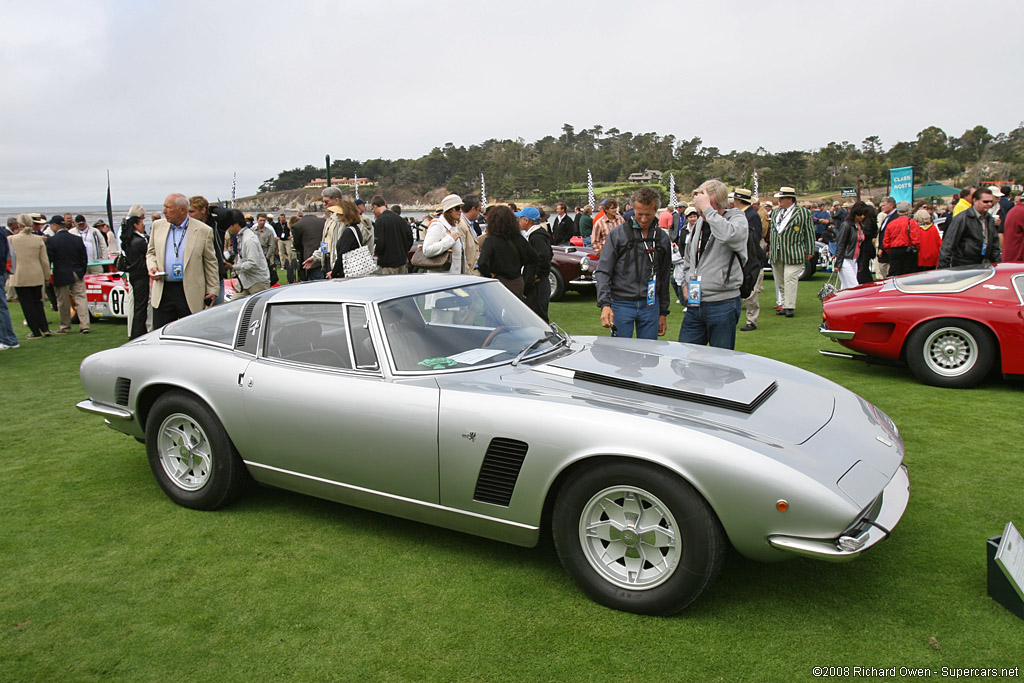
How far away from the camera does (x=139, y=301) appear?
27.1ft

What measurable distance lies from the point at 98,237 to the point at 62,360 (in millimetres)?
7965

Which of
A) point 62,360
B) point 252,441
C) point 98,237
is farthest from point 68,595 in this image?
point 98,237

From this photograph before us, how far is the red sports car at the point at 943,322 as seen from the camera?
583 cm

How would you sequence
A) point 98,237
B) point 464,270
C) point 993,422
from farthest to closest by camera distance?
1. point 98,237
2. point 464,270
3. point 993,422

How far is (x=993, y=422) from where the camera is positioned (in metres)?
5.16

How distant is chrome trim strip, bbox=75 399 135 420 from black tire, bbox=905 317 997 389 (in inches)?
251

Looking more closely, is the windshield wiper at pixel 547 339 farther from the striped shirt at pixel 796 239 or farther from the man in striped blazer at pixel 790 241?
the striped shirt at pixel 796 239

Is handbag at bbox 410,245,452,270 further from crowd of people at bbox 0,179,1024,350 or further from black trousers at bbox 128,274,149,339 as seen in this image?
black trousers at bbox 128,274,149,339

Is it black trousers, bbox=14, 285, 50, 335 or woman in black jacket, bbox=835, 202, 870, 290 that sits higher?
woman in black jacket, bbox=835, 202, 870, 290

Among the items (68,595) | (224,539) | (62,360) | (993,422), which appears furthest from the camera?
(62,360)

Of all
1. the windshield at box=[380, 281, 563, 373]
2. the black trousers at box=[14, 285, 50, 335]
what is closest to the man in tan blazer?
the windshield at box=[380, 281, 563, 373]

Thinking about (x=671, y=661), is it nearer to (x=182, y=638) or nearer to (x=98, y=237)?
(x=182, y=638)

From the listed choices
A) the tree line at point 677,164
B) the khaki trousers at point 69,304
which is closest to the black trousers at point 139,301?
the khaki trousers at point 69,304

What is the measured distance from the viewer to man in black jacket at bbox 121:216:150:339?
816cm
